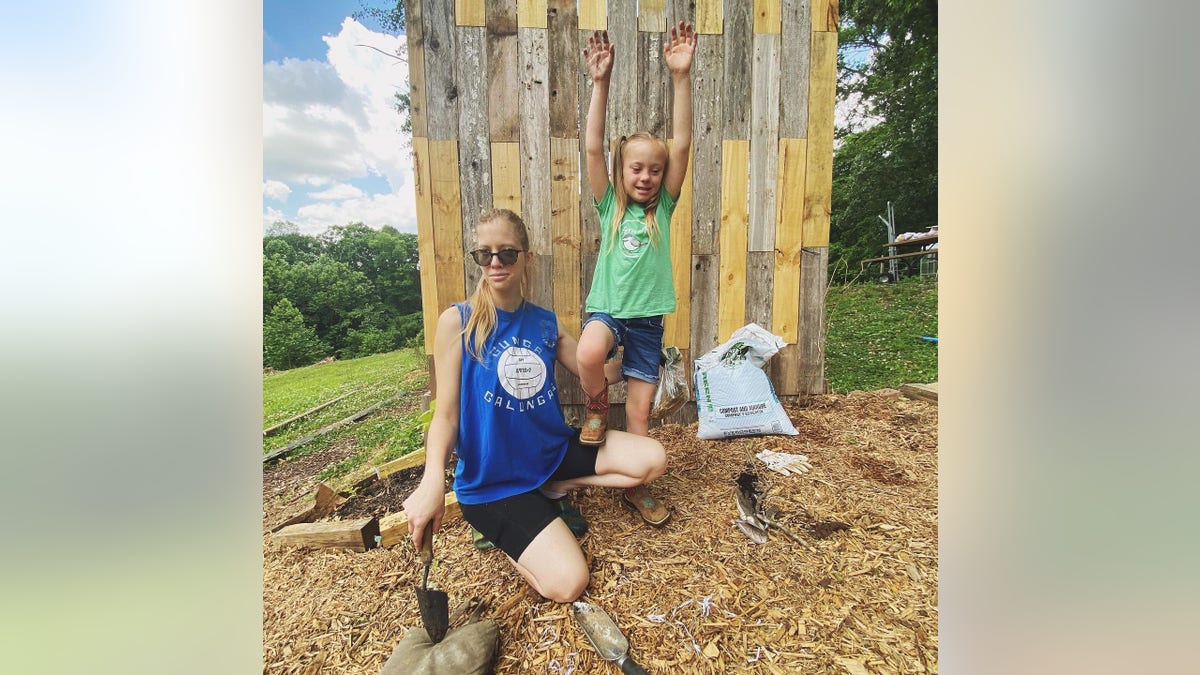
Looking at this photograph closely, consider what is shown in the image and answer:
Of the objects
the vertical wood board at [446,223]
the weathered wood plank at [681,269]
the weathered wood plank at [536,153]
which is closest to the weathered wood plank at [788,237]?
the weathered wood plank at [681,269]

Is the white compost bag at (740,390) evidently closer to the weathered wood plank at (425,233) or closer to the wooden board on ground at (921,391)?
the wooden board on ground at (921,391)

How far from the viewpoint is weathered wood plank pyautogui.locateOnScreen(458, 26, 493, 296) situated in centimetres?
215

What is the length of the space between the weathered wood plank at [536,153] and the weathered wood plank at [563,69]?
0.04m

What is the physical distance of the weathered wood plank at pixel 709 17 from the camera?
226cm

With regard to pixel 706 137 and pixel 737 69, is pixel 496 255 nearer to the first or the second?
pixel 706 137

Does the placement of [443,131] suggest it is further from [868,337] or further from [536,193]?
[868,337]

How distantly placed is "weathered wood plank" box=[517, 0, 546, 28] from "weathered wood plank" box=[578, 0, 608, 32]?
20 centimetres

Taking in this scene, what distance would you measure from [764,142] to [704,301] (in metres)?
0.99

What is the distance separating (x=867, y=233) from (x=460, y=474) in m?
5.48

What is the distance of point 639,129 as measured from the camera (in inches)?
90.6
